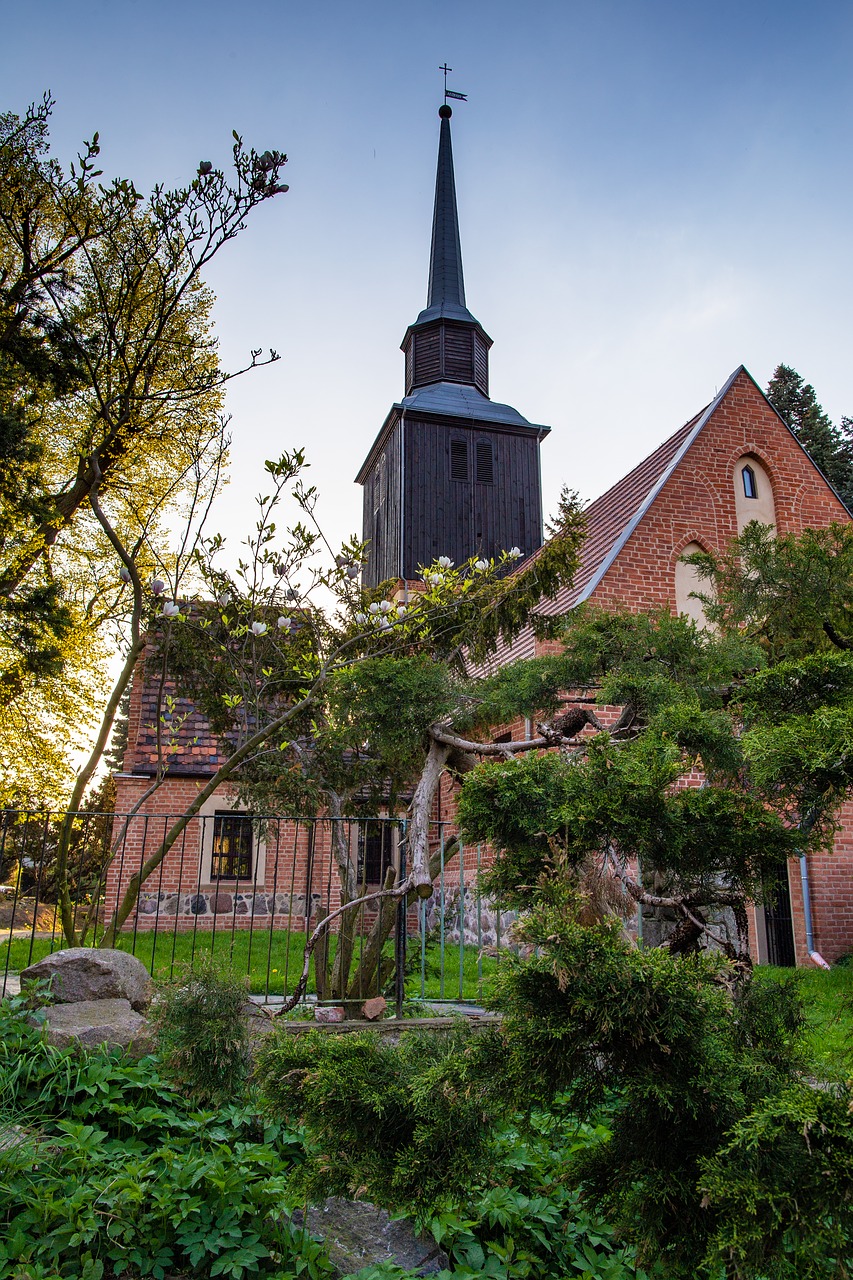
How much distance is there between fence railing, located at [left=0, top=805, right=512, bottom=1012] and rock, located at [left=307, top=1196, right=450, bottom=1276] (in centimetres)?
139

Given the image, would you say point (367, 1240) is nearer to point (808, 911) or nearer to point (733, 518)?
point (808, 911)

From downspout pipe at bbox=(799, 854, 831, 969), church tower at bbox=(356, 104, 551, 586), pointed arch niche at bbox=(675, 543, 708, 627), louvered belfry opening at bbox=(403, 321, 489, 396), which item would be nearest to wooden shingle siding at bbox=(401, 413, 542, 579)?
church tower at bbox=(356, 104, 551, 586)

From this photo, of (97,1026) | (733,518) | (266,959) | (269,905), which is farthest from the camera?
(269,905)

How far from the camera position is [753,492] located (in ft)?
42.3

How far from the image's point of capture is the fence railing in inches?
240

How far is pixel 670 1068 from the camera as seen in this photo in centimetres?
221

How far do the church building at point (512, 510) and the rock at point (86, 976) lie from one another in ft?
2.48

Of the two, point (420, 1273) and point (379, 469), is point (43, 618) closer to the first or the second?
point (420, 1273)

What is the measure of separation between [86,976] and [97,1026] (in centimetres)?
50

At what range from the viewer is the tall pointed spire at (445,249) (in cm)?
2442

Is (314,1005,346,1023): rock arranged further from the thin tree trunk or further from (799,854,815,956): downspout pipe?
(799,854,815,956): downspout pipe

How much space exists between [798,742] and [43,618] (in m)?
5.82

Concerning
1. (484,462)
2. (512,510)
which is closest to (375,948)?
(512,510)

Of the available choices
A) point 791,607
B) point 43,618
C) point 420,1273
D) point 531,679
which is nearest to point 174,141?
point 43,618
